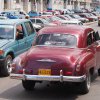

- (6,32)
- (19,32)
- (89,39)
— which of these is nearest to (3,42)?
(6,32)

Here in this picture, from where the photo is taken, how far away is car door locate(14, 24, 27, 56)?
12555 mm

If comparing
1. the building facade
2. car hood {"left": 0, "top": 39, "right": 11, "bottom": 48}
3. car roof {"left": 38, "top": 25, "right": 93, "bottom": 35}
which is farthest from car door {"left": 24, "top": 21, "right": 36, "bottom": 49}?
the building facade

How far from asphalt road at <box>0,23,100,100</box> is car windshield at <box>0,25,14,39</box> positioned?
2428 mm

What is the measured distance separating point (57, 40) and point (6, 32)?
3541 mm

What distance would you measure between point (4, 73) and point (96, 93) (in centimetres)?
355

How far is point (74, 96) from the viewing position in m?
8.84

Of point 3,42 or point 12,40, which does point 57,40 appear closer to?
point 3,42

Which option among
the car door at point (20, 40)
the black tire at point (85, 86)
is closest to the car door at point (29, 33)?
the car door at point (20, 40)

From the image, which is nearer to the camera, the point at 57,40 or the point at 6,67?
the point at 57,40

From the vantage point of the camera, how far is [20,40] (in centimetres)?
1280

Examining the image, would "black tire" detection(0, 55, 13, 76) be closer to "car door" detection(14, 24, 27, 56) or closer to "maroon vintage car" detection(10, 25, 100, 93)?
"car door" detection(14, 24, 27, 56)

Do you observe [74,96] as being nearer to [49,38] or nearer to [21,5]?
[49,38]

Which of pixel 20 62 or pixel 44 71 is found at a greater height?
pixel 20 62

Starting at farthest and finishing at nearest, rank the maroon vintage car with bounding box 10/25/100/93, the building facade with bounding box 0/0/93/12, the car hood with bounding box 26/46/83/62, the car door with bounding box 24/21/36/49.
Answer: the building facade with bounding box 0/0/93/12 → the car door with bounding box 24/21/36/49 → the car hood with bounding box 26/46/83/62 → the maroon vintage car with bounding box 10/25/100/93
